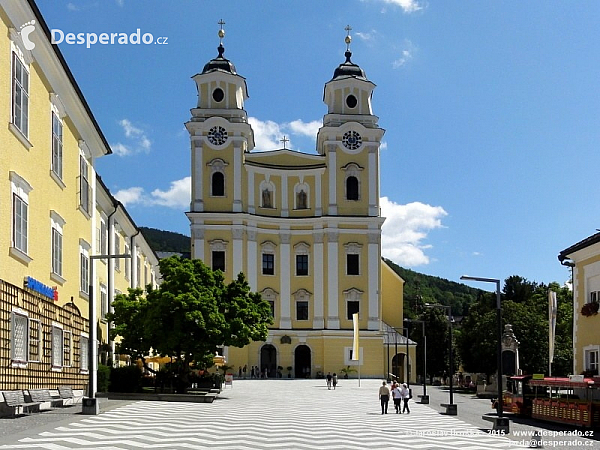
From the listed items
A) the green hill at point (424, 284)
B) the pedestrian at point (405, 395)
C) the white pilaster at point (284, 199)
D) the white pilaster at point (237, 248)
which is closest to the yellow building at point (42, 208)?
the pedestrian at point (405, 395)

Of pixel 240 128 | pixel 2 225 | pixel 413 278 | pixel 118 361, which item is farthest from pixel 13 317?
pixel 413 278

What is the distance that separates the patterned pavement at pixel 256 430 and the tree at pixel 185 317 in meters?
4.12

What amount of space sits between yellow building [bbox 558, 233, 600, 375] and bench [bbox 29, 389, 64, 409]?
21.6 m

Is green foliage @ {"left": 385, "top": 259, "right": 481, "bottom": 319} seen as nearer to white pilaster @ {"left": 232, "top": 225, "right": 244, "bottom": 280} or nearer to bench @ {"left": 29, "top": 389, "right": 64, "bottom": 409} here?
white pilaster @ {"left": 232, "top": 225, "right": 244, "bottom": 280}

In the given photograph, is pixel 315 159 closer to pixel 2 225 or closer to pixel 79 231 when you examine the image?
pixel 79 231

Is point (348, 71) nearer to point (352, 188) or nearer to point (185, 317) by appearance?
point (352, 188)

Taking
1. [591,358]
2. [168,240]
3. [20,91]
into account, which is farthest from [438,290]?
A: [20,91]

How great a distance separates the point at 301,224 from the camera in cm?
7950

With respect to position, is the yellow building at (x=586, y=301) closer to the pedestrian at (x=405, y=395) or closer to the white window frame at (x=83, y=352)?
the pedestrian at (x=405, y=395)

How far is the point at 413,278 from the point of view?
16300 cm

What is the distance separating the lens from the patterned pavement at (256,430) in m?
19.5

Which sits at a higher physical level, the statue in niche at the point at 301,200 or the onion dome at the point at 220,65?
the onion dome at the point at 220,65

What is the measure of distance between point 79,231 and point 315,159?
1882 inches

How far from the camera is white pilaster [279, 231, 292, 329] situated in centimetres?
7781
